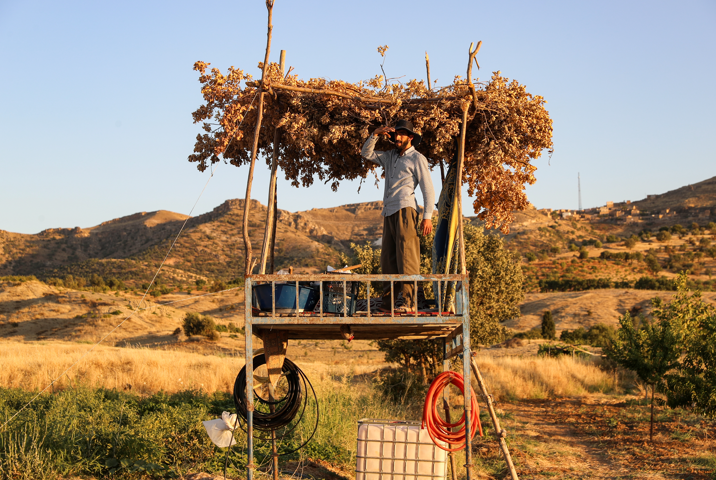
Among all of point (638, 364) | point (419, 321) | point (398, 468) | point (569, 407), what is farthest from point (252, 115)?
point (569, 407)

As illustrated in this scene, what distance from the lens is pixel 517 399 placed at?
2172 cm

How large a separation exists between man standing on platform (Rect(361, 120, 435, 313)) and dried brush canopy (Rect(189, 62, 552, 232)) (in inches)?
11.4

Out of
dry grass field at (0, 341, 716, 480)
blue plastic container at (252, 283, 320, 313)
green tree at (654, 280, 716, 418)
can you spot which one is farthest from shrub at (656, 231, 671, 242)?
blue plastic container at (252, 283, 320, 313)

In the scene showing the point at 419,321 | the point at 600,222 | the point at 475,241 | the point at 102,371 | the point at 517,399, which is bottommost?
the point at 517,399

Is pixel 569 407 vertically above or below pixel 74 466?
below

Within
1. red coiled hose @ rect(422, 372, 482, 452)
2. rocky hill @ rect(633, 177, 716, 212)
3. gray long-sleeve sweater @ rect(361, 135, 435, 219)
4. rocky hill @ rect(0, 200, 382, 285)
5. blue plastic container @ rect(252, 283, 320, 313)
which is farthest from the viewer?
rocky hill @ rect(633, 177, 716, 212)

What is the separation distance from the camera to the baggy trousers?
665cm

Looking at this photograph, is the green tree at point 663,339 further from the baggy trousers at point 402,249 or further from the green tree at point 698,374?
the baggy trousers at point 402,249

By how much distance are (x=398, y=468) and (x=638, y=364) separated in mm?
9783

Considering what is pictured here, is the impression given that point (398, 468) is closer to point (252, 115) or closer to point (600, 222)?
point (252, 115)

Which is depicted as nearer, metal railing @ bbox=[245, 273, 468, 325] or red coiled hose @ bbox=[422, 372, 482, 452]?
metal railing @ bbox=[245, 273, 468, 325]

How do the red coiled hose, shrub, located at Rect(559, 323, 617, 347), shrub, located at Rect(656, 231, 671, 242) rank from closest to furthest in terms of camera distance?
the red coiled hose, shrub, located at Rect(559, 323, 617, 347), shrub, located at Rect(656, 231, 671, 242)

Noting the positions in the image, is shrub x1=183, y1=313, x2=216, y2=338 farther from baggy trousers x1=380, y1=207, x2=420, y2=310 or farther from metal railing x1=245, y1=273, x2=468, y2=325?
metal railing x1=245, y1=273, x2=468, y2=325

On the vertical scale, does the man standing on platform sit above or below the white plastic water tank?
above
